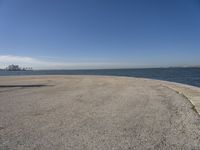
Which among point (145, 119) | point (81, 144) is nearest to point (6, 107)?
point (81, 144)

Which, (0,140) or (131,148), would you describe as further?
(0,140)

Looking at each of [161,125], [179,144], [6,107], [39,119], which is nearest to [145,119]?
[161,125]

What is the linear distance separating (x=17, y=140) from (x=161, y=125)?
10.4 feet

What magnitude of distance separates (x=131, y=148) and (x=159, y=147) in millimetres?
501

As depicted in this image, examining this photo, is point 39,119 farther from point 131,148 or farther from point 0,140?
point 131,148

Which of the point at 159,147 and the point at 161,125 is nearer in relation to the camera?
the point at 159,147

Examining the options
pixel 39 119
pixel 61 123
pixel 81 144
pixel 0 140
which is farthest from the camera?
pixel 39 119

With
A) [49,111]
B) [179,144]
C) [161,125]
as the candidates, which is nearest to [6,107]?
[49,111]

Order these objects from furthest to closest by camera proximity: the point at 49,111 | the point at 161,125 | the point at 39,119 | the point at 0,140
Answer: the point at 49,111 → the point at 39,119 → the point at 161,125 → the point at 0,140

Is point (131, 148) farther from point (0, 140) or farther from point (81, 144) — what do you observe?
point (0, 140)

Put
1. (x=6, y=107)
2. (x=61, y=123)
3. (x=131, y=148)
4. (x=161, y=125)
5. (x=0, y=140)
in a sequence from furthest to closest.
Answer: (x=6, y=107) < (x=61, y=123) < (x=161, y=125) < (x=0, y=140) < (x=131, y=148)

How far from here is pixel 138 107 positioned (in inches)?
250

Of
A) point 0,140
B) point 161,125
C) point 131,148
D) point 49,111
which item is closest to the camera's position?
point 131,148

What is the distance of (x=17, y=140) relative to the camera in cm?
376
